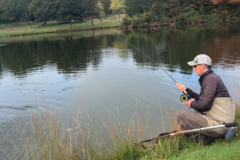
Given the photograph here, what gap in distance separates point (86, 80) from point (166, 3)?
53038 mm

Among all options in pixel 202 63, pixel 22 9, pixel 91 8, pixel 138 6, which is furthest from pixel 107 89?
pixel 22 9

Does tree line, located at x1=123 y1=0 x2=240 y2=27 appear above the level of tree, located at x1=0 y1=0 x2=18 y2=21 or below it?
below

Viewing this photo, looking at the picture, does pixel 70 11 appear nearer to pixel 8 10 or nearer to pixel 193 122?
pixel 8 10

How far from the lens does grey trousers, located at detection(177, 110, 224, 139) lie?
368 cm

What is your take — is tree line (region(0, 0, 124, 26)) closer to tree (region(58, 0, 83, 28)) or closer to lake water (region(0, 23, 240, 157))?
tree (region(58, 0, 83, 28))

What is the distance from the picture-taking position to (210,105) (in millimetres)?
3520

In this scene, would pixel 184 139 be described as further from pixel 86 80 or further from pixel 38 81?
pixel 38 81

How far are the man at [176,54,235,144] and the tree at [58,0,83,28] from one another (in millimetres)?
63275

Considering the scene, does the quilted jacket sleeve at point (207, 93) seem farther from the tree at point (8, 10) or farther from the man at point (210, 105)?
the tree at point (8, 10)

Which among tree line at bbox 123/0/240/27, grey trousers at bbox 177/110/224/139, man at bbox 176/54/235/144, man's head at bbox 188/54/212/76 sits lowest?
grey trousers at bbox 177/110/224/139

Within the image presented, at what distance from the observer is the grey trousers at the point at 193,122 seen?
3675mm

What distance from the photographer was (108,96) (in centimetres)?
A: 805

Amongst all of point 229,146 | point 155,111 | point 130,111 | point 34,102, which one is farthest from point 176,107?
point 34,102

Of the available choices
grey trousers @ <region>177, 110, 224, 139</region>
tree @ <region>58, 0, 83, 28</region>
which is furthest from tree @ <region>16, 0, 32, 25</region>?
grey trousers @ <region>177, 110, 224, 139</region>
